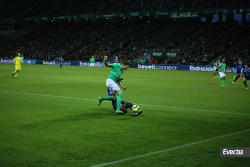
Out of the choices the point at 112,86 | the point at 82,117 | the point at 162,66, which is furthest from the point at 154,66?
the point at 82,117

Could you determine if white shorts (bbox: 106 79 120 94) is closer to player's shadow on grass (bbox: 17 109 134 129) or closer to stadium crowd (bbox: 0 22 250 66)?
player's shadow on grass (bbox: 17 109 134 129)

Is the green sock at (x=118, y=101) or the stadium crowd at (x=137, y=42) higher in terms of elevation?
the stadium crowd at (x=137, y=42)

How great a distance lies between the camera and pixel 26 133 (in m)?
7.68

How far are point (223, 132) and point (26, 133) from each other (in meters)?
4.89

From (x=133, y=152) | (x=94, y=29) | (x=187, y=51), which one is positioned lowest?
(x=133, y=152)

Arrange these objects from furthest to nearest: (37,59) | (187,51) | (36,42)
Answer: (36,42)
(37,59)
(187,51)

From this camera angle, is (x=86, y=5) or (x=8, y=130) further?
(x=86, y=5)

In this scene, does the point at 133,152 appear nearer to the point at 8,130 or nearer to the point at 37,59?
the point at 8,130

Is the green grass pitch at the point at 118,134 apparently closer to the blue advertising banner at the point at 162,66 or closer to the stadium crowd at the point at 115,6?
the blue advertising banner at the point at 162,66

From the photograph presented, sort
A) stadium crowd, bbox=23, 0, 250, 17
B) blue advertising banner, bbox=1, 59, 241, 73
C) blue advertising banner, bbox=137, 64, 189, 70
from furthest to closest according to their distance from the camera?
1. stadium crowd, bbox=23, 0, 250, 17
2. blue advertising banner, bbox=137, 64, 189, 70
3. blue advertising banner, bbox=1, 59, 241, 73

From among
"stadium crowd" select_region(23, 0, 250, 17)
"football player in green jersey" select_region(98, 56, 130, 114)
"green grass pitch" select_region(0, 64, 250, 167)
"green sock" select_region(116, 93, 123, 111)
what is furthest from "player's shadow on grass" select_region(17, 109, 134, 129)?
"stadium crowd" select_region(23, 0, 250, 17)

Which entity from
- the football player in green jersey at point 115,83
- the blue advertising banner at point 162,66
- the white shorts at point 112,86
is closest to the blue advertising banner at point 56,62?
the blue advertising banner at point 162,66

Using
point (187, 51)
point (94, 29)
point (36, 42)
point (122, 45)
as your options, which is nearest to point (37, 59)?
point (36, 42)

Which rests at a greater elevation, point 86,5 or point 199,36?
point 86,5
